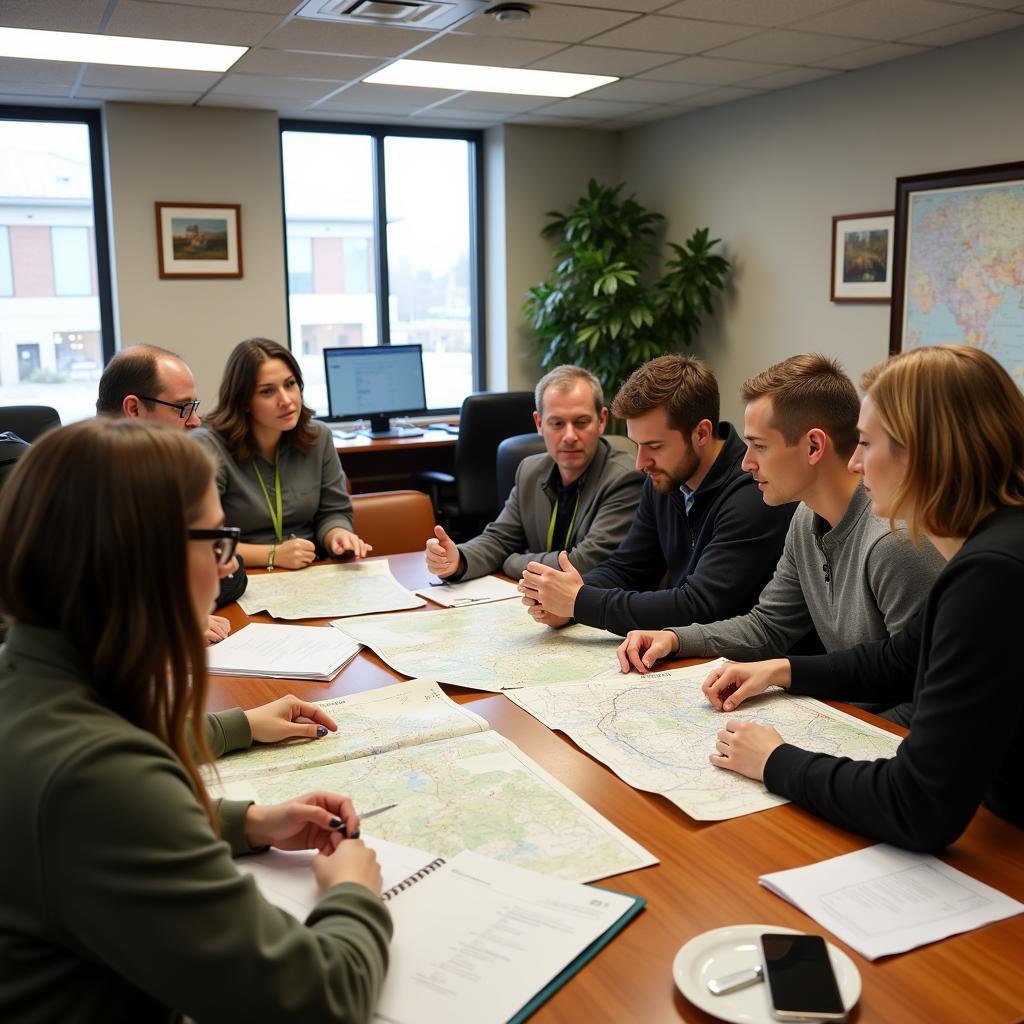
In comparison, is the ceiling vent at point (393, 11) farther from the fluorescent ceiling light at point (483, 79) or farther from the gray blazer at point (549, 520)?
the gray blazer at point (549, 520)

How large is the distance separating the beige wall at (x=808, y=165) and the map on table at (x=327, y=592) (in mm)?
2958

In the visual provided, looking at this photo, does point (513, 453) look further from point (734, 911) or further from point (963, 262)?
point (734, 911)

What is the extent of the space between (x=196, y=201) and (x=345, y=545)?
325cm

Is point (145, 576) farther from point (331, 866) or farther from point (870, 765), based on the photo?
point (870, 765)

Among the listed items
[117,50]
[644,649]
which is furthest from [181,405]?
[117,50]

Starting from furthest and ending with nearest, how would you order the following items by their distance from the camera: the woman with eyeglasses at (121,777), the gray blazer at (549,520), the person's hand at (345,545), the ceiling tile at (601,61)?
the ceiling tile at (601,61)
the person's hand at (345,545)
the gray blazer at (549,520)
the woman with eyeglasses at (121,777)

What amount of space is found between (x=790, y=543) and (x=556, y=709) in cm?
63

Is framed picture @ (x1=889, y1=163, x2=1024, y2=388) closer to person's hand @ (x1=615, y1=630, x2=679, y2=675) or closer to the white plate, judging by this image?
person's hand @ (x1=615, y1=630, x2=679, y2=675)

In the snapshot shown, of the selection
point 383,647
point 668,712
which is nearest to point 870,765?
point 668,712

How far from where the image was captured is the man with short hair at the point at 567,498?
2691 millimetres

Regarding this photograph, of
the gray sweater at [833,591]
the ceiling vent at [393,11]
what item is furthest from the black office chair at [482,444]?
the gray sweater at [833,591]

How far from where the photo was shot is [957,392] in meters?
1.27

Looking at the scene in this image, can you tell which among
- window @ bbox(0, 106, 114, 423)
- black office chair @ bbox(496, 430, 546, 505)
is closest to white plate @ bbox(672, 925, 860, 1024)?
black office chair @ bbox(496, 430, 546, 505)

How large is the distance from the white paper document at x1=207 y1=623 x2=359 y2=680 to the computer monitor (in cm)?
342
